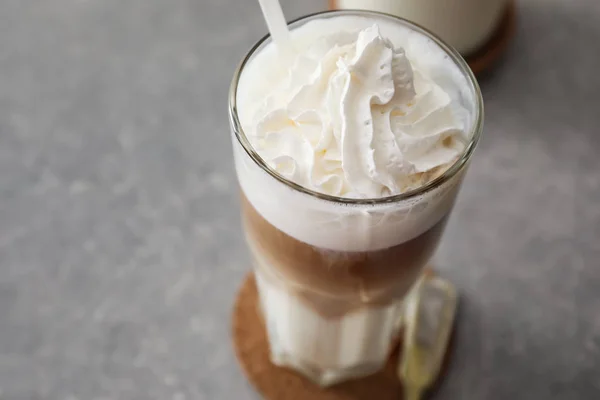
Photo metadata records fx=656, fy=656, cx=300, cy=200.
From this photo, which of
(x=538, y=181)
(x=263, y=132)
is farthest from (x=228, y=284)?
(x=538, y=181)

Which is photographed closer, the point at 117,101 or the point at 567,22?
the point at 117,101

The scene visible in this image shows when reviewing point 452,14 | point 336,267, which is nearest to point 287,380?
point 336,267

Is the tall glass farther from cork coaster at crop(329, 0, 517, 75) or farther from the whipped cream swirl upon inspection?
cork coaster at crop(329, 0, 517, 75)

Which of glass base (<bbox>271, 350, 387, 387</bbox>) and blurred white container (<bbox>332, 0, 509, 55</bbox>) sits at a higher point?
blurred white container (<bbox>332, 0, 509, 55</bbox>)

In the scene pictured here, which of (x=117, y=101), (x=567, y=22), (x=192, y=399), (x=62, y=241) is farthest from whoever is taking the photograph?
(x=567, y=22)

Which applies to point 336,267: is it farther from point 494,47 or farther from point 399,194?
point 494,47

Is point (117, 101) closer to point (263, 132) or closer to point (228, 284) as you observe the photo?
point (228, 284)

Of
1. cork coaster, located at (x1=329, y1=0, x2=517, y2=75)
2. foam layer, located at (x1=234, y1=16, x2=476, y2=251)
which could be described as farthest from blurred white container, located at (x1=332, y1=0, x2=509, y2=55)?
foam layer, located at (x1=234, y1=16, x2=476, y2=251)
